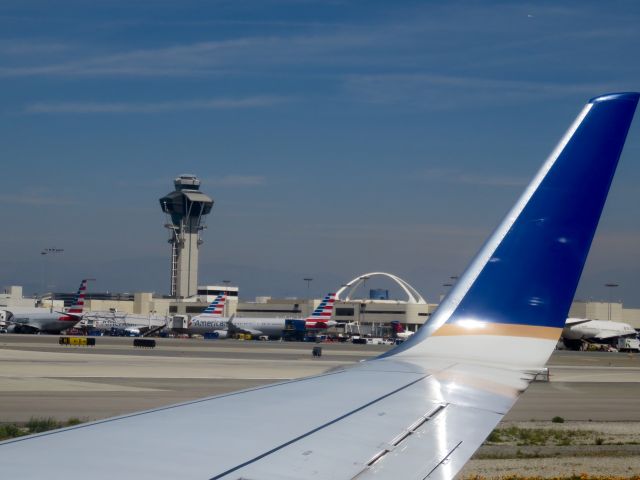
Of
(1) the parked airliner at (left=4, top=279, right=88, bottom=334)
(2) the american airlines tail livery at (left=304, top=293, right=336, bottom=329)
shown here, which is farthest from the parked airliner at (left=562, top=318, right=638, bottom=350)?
(1) the parked airliner at (left=4, top=279, right=88, bottom=334)

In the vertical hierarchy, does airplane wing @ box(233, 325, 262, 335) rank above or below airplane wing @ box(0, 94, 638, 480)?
below

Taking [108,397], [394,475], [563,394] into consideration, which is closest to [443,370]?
[394,475]

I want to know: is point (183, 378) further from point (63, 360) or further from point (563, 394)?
point (563, 394)

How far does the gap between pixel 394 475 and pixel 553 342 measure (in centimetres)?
230

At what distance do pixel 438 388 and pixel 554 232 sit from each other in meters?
1.39

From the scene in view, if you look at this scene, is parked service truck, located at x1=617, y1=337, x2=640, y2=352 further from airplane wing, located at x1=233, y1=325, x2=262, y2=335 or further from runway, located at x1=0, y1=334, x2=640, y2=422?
runway, located at x1=0, y1=334, x2=640, y2=422

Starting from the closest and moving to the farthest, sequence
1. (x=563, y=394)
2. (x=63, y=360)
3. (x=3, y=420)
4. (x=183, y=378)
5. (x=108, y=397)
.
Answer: (x=3, y=420) → (x=108, y=397) → (x=563, y=394) → (x=183, y=378) → (x=63, y=360)

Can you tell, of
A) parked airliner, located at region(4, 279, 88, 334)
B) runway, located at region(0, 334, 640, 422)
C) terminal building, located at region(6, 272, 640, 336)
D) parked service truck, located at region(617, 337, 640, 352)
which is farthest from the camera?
terminal building, located at region(6, 272, 640, 336)

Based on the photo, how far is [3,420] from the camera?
2038 cm

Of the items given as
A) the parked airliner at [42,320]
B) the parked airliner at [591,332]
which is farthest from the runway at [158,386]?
the parked airliner at [42,320]

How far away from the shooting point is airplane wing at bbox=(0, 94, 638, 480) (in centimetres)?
404

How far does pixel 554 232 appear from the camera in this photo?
6.05m

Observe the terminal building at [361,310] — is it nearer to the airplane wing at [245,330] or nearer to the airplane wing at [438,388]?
the airplane wing at [245,330]

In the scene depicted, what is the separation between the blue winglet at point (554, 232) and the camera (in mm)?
5969
